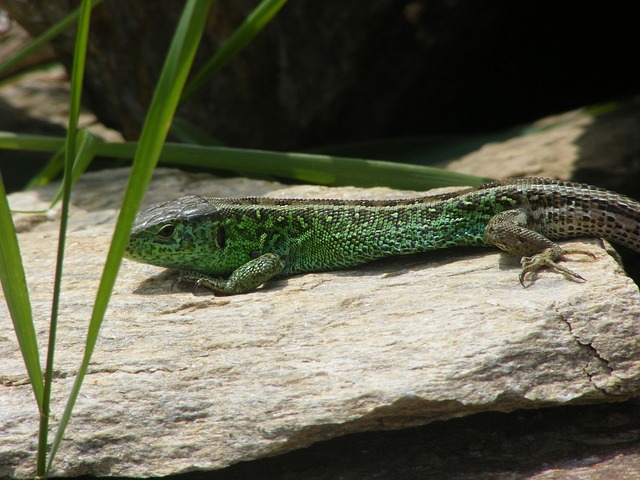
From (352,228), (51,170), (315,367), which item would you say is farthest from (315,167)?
(51,170)

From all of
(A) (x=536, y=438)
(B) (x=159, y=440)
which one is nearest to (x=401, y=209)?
(A) (x=536, y=438)

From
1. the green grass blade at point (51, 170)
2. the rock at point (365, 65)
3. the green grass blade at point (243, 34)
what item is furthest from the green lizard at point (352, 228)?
the rock at point (365, 65)

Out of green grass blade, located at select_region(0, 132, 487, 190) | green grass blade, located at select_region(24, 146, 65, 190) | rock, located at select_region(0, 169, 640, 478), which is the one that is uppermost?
green grass blade, located at select_region(0, 132, 487, 190)

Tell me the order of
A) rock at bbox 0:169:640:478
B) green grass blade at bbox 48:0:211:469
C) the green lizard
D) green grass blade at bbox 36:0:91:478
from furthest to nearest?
the green lizard → rock at bbox 0:169:640:478 → green grass blade at bbox 36:0:91:478 → green grass blade at bbox 48:0:211:469

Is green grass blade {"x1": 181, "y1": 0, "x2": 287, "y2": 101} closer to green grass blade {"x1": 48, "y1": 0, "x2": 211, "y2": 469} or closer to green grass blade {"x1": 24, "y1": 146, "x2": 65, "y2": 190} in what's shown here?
green grass blade {"x1": 24, "y1": 146, "x2": 65, "y2": 190}

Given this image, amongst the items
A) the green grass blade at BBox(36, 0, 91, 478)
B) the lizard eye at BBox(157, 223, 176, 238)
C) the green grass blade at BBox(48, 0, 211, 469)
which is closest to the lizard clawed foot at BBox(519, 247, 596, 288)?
the lizard eye at BBox(157, 223, 176, 238)

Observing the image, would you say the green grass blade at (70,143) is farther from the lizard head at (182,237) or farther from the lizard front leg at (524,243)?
the lizard front leg at (524,243)

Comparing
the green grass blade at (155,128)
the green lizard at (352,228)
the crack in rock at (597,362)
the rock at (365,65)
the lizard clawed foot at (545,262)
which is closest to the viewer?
the green grass blade at (155,128)
